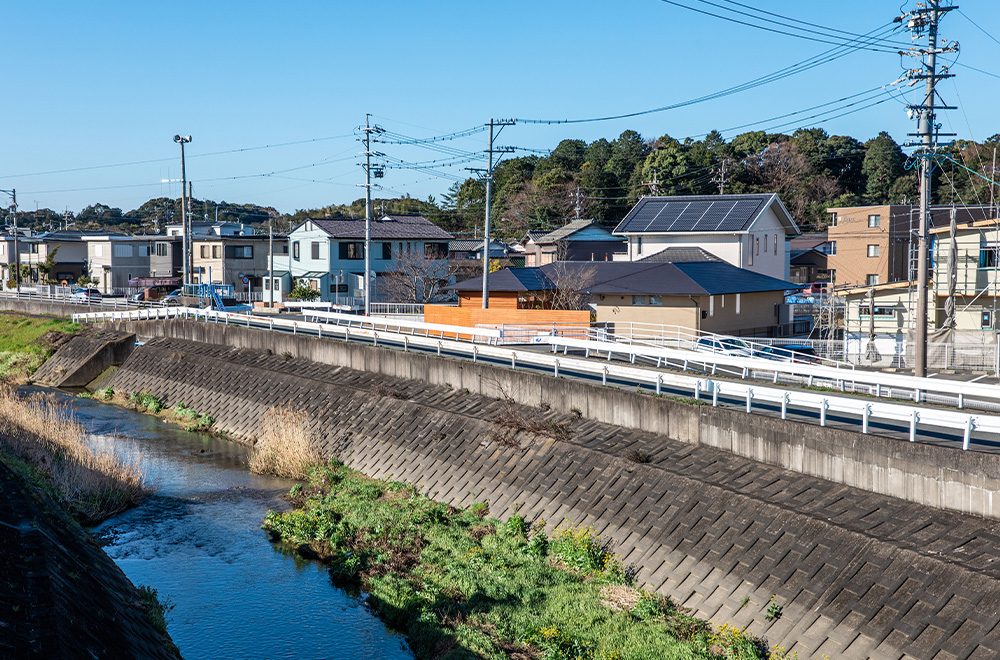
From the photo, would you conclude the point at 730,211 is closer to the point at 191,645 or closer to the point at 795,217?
the point at 795,217

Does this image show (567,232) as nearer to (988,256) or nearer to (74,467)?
(988,256)

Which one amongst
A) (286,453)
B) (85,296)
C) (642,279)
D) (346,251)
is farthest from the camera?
(346,251)

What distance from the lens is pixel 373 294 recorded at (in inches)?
2397

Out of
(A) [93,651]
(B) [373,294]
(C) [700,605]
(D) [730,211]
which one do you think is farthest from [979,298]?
(B) [373,294]

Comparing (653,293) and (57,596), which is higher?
(653,293)

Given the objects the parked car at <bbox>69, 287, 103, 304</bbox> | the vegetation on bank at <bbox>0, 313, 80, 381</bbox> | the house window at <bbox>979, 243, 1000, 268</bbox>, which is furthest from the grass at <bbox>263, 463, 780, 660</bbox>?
the parked car at <bbox>69, 287, 103, 304</bbox>

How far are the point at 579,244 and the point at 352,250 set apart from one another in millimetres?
19625

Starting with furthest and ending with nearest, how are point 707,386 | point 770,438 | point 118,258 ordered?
point 118,258, point 707,386, point 770,438

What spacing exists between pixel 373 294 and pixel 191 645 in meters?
47.8

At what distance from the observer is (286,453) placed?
2394cm

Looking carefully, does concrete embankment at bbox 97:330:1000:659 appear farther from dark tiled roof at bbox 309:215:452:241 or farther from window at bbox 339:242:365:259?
dark tiled roof at bbox 309:215:452:241

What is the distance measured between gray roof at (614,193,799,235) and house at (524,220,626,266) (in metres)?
14.3

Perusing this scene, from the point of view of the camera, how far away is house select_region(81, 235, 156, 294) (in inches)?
3056

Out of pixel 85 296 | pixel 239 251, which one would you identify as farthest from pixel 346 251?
pixel 85 296
